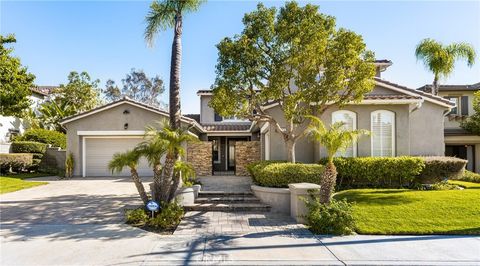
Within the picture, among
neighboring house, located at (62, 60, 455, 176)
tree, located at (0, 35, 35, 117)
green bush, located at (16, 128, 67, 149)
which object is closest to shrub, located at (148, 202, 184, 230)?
neighboring house, located at (62, 60, 455, 176)

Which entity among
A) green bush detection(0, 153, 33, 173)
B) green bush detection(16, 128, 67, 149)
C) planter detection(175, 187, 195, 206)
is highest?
green bush detection(16, 128, 67, 149)

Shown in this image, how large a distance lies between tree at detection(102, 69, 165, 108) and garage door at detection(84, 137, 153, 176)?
26589 mm

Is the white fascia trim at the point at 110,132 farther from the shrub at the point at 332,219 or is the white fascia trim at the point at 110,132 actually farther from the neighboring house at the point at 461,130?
the neighboring house at the point at 461,130

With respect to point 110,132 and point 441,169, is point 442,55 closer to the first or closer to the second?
point 441,169

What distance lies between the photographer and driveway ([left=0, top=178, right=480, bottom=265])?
6355 mm

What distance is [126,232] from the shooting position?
8.38 m

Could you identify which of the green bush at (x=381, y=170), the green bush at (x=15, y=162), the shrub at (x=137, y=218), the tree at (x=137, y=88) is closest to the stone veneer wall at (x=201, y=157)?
the green bush at (x=381, y=170)

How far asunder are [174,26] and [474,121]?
81.1ft

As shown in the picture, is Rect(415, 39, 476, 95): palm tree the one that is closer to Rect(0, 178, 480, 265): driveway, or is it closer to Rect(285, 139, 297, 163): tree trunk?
Rect(285, 139, 297, 163): tree trunk

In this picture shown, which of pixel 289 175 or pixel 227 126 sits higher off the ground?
pixel 227 126

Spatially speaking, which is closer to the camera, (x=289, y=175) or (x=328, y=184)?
(x=328, y=184)

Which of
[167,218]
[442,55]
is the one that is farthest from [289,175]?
[442,55]

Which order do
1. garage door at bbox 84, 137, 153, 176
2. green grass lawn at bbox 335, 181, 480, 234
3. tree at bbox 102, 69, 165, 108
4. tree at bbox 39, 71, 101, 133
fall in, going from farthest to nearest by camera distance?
tree at bbox 102, 69, 165, 108 < tree at bbox 39, 71, 101, 133 < garage door at bbox 84, 137, 153, 176 < green grass lawn at bbox 335, 181, 480, 234

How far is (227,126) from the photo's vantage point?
25.4 metres
